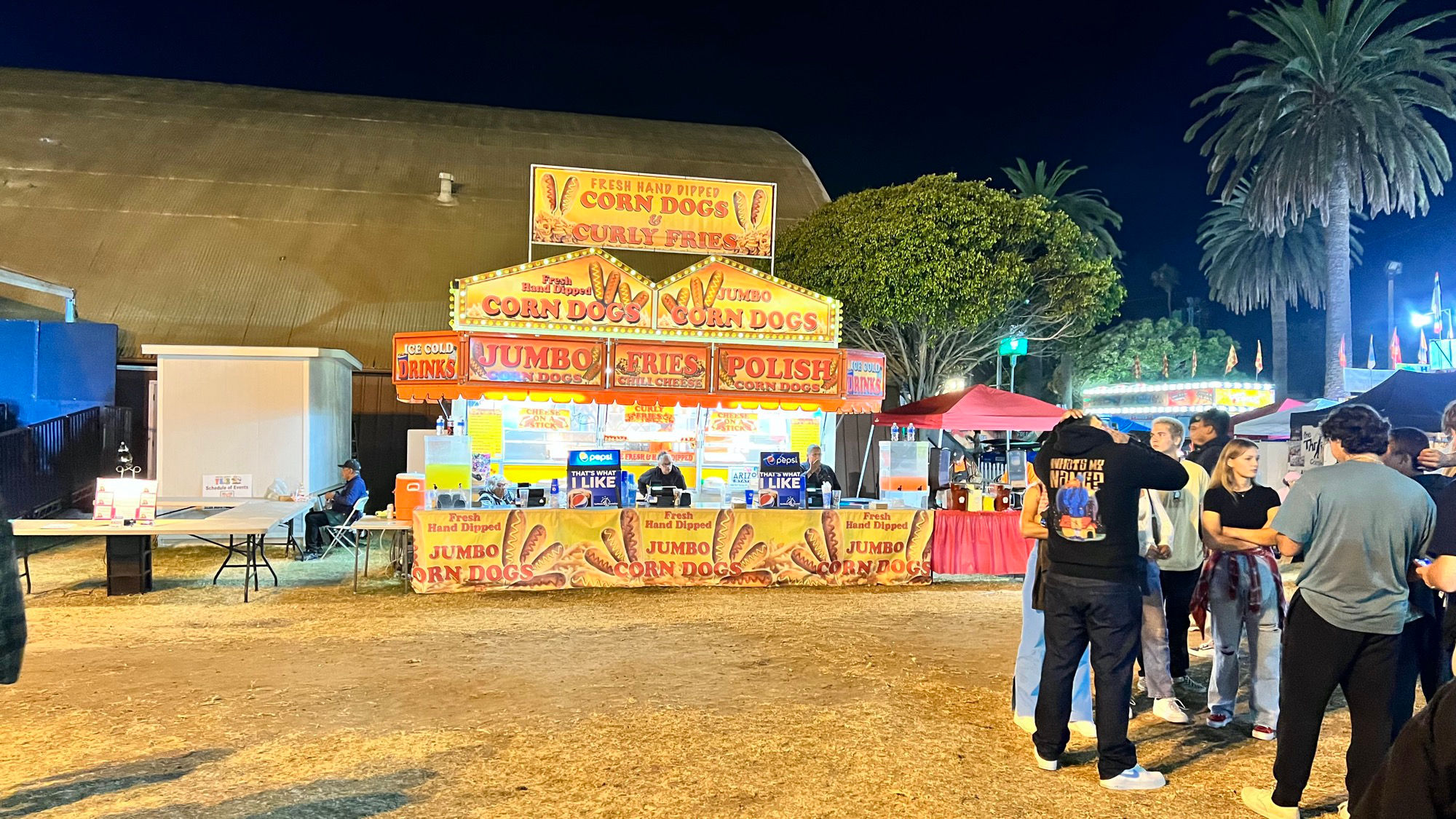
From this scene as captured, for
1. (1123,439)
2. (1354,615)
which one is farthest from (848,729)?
(1354,615)

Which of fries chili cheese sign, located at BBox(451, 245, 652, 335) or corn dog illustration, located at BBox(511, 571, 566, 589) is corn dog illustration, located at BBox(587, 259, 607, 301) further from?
corn dog illustration, located at BBox(511, 571, 566, 589)

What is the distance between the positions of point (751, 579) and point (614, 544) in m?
1.68

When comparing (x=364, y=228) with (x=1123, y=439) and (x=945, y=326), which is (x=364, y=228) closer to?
(x=945, y=326)

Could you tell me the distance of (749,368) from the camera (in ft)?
42.5

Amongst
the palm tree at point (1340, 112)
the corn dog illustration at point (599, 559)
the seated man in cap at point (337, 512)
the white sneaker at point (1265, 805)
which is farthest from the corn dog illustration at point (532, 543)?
the palm tree at point (1340, 112)

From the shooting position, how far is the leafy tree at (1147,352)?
4400 centimetres

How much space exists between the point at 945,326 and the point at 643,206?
10537mm

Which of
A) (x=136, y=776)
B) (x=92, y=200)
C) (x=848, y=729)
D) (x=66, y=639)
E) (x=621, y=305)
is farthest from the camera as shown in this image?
(x=92, y=200)

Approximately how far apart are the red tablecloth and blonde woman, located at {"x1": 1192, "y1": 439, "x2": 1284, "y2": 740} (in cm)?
524

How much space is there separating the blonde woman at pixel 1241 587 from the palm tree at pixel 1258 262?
33640 mm

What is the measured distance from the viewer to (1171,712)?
19.9ft

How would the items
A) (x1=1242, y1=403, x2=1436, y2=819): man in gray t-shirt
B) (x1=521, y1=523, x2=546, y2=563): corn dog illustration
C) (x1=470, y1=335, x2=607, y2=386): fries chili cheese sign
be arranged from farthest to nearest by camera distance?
1. (x1=470, y1=335, x2=607, y2=386): fries chili cheese sign
2. (x1=521, y1=523, x2=546, y2=563): corn dog illustration
3. (x1=1242, y1=403, x2=1436, y2=819): man in gray t-shirt

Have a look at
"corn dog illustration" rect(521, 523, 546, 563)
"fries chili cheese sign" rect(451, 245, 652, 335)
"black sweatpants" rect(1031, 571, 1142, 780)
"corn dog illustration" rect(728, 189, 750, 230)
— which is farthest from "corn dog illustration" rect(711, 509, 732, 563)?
"black sweatpants" rect(1031, 571, 1142, 780)

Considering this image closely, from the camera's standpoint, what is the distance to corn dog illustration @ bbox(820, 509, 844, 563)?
431 inches
